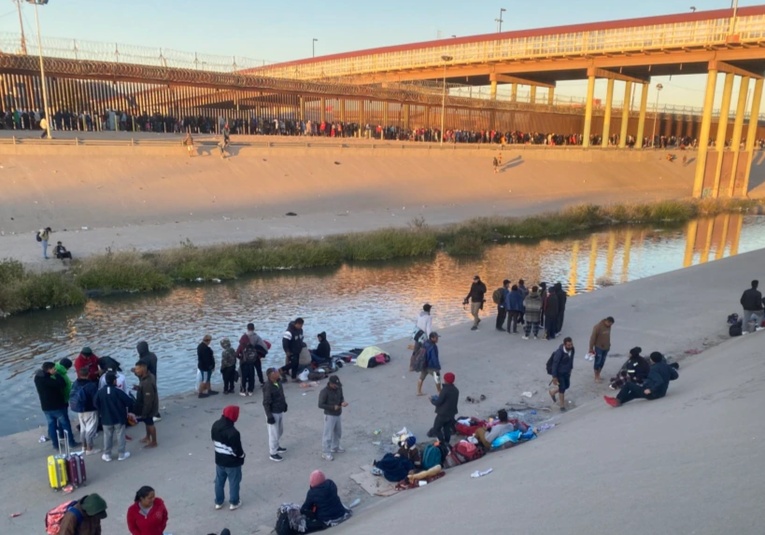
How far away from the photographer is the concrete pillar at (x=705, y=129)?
45906 mm

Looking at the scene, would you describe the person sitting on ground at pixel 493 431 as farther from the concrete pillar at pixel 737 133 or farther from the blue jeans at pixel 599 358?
the concrete pillar at pixel 737 133

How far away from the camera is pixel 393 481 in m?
7.93

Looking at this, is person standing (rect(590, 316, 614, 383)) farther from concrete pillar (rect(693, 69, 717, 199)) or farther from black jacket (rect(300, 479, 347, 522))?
concrete pillar (rect(693, 69, 717, 199))

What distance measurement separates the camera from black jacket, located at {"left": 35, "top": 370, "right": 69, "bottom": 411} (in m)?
8.38

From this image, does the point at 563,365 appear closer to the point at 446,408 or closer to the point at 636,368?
the point at 636,368

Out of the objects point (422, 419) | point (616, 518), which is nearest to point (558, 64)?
point (422, 419)

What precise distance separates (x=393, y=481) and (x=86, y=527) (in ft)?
12.7

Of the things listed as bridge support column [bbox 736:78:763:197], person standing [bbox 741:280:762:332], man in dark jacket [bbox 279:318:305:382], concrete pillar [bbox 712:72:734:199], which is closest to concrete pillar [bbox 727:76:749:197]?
bridge support column [bbox 736:78:763:197]

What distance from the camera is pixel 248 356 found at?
10.7m

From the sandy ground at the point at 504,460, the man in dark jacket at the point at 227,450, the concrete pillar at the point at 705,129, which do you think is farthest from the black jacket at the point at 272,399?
the concrete pillar at the point at 705,129

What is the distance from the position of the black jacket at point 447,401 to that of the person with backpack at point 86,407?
4839mm

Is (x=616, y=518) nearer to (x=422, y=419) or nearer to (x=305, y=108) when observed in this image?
(x=422, y=419)

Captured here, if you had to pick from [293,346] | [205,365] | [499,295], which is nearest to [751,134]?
[499,295]

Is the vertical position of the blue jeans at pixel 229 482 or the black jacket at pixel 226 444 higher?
the black jacket at pixel 226 444
